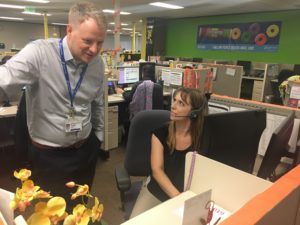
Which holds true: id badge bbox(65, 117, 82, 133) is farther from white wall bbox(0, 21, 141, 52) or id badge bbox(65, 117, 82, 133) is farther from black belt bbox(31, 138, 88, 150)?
white wall bbox(0, 21, 141, 52)

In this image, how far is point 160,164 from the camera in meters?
1.47

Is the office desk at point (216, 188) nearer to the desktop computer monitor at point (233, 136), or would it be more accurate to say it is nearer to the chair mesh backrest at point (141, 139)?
the desktop computer monitor at point (233, 136)

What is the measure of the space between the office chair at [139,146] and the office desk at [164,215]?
55 centimetres

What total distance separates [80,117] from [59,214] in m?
0.89

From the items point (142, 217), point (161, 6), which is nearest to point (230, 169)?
point (142, 217)

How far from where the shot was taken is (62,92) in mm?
1268

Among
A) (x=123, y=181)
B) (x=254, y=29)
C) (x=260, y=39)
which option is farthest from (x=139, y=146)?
(x=254, y=29)

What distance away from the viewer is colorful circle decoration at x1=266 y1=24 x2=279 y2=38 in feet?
24.6

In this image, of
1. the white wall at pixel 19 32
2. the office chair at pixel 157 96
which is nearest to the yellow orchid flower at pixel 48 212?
the office chair at pixel 157 96

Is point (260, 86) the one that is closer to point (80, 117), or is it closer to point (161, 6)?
point (161, 6)

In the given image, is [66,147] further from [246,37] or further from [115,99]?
[246,37]

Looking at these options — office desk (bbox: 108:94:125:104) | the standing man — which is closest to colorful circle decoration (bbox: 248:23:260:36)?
office desk (bbox: 108:94:125:104)

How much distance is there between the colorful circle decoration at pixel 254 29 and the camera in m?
7.82

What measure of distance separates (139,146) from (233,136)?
653mm
